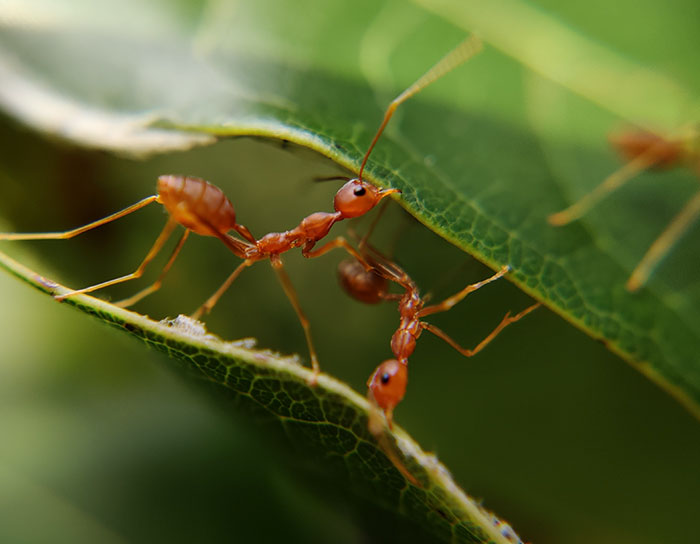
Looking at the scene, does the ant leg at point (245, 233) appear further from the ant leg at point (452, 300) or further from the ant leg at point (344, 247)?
the ant leg at point (452, 300)

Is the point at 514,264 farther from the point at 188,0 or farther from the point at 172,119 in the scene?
the point at 188,0

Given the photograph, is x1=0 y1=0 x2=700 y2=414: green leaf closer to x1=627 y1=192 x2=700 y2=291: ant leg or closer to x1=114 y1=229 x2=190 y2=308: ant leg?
x1=627 y1=192 x2=700 y2=291: ant leg

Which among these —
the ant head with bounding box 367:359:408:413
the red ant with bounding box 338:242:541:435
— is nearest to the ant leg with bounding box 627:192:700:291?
the red ant with bounding box 338:242:541:435

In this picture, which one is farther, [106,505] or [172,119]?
[106,505]

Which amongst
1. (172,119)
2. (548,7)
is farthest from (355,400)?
(548,7)

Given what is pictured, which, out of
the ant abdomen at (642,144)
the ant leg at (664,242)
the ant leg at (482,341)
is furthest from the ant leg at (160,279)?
the ant abdomen at (642,144)

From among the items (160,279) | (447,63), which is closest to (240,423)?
(160,279)
